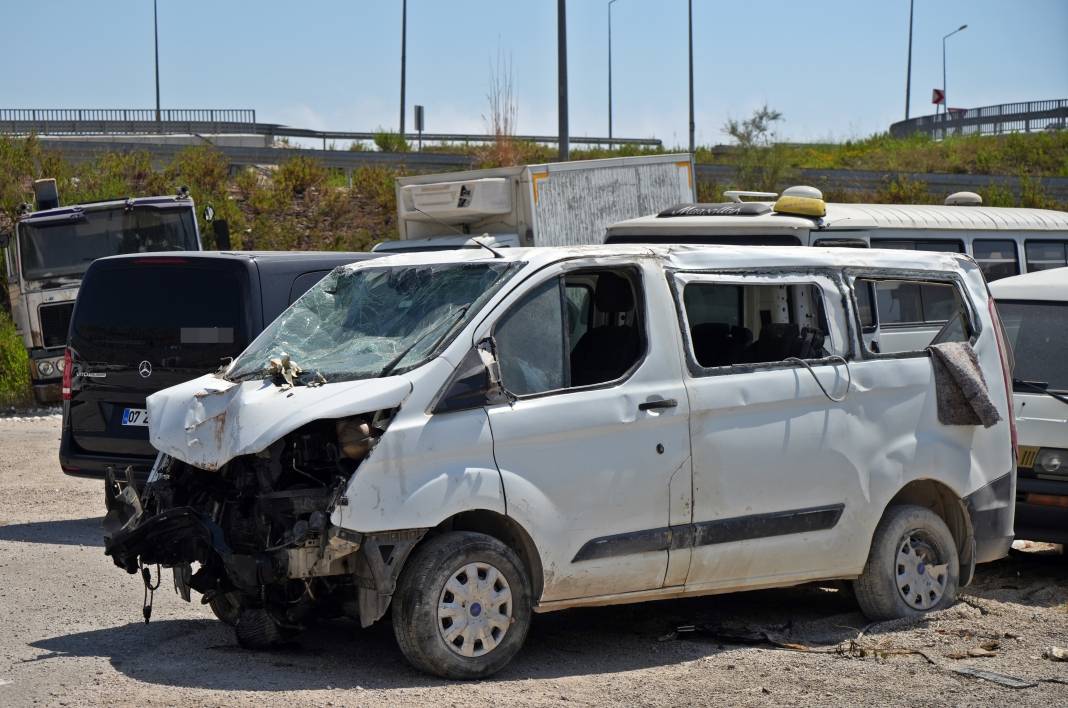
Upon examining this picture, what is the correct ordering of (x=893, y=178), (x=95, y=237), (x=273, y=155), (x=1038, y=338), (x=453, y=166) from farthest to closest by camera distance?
(x=273, y=155), (x=453, y=166), (x=893, y=178), (x=95, y=237), (x=1038, y=338)

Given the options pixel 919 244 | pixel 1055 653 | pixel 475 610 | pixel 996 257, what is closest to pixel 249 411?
pixel 475 610

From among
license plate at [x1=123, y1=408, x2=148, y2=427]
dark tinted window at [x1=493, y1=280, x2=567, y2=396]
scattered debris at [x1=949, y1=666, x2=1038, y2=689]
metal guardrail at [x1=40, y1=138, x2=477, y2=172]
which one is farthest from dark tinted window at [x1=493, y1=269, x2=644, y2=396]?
metal guardrail at [x1=40, y1=138, x2=477, y2=172]

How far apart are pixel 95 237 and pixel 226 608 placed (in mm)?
10378

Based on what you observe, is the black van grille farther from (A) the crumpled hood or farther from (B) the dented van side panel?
(B) the dented van side panel

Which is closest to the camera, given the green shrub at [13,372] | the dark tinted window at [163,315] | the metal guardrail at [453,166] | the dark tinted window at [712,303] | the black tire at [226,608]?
the black tire at [226,608]

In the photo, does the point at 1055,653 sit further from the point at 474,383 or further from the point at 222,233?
the point at 222,233

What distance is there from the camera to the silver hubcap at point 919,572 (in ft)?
24.0

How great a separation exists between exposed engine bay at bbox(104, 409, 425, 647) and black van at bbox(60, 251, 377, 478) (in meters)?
2.79

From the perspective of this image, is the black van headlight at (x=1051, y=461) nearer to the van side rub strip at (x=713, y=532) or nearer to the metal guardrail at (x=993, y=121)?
the van side rub strip at (x=713, y=532)

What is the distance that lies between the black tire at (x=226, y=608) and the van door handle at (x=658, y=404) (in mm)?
2088

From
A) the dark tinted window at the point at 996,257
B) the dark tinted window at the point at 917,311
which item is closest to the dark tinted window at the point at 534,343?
the dark tinted window at the point at 917,311

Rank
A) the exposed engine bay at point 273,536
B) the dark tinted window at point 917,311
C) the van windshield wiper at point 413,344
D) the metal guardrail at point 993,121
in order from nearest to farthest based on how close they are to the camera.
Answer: the exposed engine bay at point 273,536, the van windshield wiper at point 413,344, the dark tinted window at point 917,311, the metal guardrail at point 993,121

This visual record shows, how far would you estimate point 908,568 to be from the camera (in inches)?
288

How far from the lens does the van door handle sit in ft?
20.8
